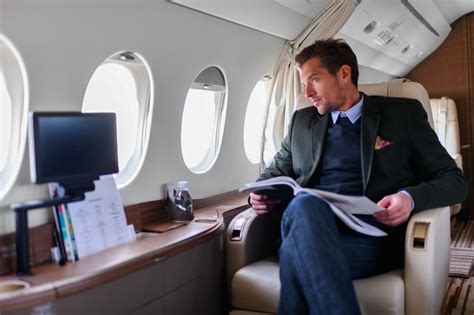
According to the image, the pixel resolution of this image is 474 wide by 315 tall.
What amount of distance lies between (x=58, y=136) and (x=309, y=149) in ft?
4.09

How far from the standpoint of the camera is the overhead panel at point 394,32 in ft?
12.7

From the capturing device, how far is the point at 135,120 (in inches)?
98.0

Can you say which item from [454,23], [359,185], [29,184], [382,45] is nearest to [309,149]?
[359,185]

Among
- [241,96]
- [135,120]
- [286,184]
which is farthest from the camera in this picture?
[241,96]

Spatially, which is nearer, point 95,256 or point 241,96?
point 95,256

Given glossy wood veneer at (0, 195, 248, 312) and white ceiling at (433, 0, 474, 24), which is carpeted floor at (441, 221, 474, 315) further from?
white ceiling at (433, 0, 474, 24)

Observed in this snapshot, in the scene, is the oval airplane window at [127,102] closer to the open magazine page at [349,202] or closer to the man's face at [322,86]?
the man's face at [322,86]

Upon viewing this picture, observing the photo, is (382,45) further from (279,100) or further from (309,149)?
(309,149)

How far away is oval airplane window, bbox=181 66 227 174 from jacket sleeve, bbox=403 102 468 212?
1177mm

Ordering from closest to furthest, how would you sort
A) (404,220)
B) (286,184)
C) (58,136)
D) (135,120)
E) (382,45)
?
(58,136) < (404,220) < (286,184) < (135,120) < (382,45)

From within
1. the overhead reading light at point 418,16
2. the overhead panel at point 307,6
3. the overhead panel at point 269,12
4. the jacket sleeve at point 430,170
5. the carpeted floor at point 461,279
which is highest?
the overhead reading light at point 418,16

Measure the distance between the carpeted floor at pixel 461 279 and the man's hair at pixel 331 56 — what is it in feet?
5.28

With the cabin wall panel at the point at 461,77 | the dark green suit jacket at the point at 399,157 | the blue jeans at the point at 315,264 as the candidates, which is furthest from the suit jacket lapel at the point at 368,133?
the cabin wall panel at the point at 461,77

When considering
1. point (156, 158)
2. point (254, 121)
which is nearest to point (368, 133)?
point (156, 158)
